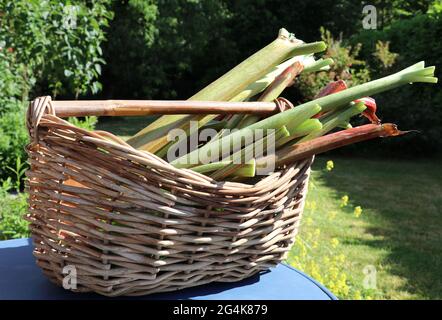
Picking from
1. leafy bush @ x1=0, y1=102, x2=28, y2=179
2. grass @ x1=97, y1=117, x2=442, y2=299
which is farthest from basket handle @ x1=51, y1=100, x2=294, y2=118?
leafy bush @ x1=0, y1=102, x2=28, y2=179

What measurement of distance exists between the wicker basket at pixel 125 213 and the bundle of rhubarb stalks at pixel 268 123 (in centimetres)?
7

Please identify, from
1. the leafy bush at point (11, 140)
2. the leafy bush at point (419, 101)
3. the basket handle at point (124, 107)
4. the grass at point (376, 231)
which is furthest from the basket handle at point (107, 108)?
the leafy bush at point (419, 101)

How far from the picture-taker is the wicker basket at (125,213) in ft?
3.64

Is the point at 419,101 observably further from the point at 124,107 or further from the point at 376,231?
the point at 124,107

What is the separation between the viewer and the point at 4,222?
266 centimetres

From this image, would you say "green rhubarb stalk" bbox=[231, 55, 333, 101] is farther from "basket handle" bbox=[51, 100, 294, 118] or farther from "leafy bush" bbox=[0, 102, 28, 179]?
"leafy bush" bbox=[0, 102, 28, 179]

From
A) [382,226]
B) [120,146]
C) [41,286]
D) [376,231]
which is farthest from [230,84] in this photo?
[382,226]

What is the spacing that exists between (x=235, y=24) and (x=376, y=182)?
25.9 ft

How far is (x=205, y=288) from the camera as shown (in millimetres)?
1297

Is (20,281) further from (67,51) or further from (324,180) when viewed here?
(324,180)

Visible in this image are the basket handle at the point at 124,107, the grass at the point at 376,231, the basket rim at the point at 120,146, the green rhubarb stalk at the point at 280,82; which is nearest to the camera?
the basket rim at the point at 120,146

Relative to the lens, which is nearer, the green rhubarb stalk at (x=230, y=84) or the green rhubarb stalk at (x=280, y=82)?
the green rhubarb stalk at (x=230, y=84)

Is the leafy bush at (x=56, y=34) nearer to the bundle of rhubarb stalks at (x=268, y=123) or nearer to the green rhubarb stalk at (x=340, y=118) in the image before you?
the bundle of rhubarb stalks at (x=268, y=123)

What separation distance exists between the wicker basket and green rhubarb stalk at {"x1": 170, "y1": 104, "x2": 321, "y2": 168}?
11cm
